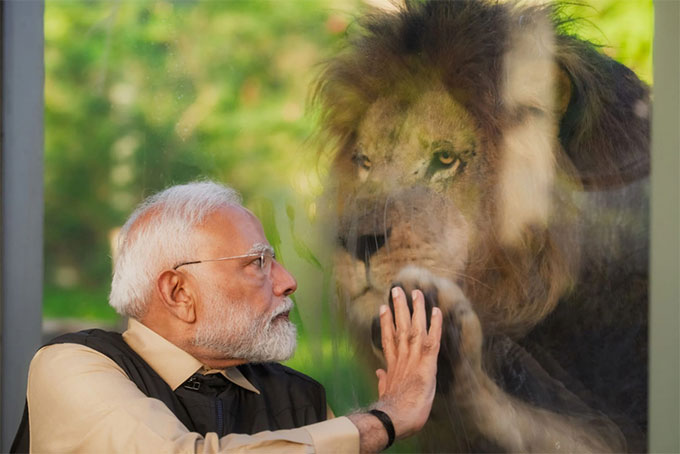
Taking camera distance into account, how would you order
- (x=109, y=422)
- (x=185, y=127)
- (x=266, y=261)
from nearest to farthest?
1. (x=109, y=422)
2. (x=266, y=261)
3. (x=185, y=127)

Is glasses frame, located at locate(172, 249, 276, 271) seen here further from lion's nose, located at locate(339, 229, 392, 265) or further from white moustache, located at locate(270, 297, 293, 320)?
lion's nose, located at locate(339, 229, 392, 265)

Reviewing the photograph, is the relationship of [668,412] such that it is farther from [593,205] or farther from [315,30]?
[315,30]

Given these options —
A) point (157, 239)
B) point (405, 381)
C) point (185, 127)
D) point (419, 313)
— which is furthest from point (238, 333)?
point (185, 127)

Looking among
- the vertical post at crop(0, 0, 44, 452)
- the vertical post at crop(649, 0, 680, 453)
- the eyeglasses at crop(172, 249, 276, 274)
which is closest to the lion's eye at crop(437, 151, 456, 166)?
the vertical post at crop(649, 0, 680, 453)

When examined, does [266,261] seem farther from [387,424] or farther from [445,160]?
[445,160]

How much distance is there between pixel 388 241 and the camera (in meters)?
3.27

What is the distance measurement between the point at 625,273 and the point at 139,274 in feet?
5.07

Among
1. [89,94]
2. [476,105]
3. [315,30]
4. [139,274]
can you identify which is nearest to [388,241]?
[476,105]

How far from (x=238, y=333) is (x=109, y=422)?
1.51 ft

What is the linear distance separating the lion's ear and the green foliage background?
0.81 meters

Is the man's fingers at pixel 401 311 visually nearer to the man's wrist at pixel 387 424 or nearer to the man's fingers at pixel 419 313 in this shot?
the man's fingers at pixel 419 313

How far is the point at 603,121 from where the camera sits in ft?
10.1

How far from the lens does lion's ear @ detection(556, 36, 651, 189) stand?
307cm

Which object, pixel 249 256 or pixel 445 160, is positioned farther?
pixel 445 160
